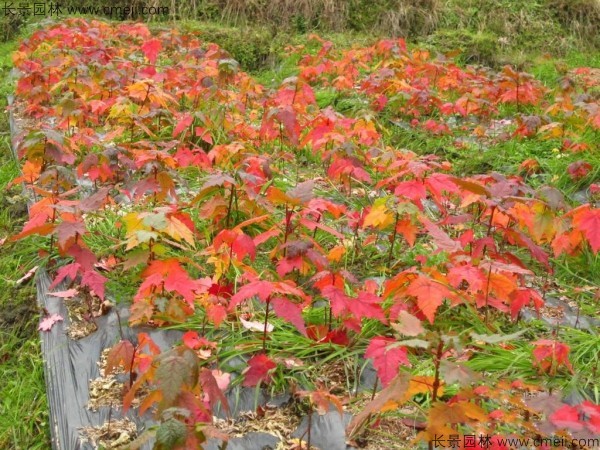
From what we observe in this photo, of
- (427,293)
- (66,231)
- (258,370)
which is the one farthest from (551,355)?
(66,231)

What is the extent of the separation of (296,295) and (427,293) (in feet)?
1.71

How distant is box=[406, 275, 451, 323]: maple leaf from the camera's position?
6.13ft

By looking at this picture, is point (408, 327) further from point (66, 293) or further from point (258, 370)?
point (66, 293)

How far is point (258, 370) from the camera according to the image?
6.46 ft

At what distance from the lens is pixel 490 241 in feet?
8.16

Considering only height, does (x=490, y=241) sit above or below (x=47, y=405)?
above

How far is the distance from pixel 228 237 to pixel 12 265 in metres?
1.31

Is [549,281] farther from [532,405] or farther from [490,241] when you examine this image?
[532,405]

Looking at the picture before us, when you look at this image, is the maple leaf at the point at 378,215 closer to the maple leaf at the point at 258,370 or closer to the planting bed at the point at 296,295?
the planting bed at the point at 296,295

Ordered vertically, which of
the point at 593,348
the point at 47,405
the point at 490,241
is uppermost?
the point at 490,241

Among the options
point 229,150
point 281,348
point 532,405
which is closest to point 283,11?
point 229,150

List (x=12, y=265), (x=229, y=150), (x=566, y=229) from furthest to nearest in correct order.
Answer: (x=229, y=150) → (x=12, y=265) → (x=566, y=229)

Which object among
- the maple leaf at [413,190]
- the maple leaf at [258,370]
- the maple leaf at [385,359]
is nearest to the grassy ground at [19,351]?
the maple leaf at [258,370]

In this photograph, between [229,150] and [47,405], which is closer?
[47,405]
